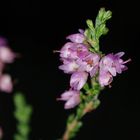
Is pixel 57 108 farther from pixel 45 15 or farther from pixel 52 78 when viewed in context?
pixel 45 15

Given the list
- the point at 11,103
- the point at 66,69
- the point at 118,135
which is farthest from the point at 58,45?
the point at 66,69

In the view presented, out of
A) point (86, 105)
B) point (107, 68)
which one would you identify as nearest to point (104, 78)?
point (107, 68)

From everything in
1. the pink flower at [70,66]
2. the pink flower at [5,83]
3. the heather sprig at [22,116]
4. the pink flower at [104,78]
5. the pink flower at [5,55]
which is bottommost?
the pink flower at [104,78]

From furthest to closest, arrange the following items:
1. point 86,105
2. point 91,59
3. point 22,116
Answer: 1. point 22,116
2. point 86,105
3. point 91,59

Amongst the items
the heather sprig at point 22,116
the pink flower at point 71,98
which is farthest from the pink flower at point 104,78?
the heather sprig at point 22,116

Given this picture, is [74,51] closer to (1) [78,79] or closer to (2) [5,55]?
(1) [78,79]

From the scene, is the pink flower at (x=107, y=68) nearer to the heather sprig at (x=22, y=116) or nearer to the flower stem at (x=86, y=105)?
the flower stem at (x=86, y=105)

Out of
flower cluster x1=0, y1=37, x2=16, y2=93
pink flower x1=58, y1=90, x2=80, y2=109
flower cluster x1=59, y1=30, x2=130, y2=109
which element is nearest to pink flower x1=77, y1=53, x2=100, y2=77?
flower cluster x1=59, y1=30, x2=130, y2=109

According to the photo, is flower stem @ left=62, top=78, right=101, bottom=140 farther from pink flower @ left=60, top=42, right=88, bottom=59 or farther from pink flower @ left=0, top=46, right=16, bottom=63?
pink flower @ left=0, top=46, right=16, bottom=63

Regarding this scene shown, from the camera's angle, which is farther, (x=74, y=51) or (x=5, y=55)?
(x=5, y=55)
